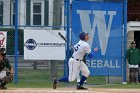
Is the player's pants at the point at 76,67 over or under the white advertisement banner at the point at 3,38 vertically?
under

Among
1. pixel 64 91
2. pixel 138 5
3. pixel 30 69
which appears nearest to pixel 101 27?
pixel 30 69

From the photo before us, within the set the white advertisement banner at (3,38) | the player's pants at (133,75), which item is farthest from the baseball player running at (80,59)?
the player's pants at (133,75)

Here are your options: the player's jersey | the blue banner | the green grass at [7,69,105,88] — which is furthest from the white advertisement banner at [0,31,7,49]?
the player's jersey

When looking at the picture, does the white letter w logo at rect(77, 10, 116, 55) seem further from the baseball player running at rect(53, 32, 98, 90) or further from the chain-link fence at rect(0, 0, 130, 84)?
the baseball player running at rect(53, 32, 98, 90)

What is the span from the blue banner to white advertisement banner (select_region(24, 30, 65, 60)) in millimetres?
1001

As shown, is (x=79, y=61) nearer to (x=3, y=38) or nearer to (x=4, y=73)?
(x=4, y=73)

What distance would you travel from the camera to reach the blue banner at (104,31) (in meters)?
20.0

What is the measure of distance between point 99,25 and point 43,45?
2242mm

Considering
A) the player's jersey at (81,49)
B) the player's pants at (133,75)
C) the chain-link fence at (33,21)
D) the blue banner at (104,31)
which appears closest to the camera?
the player's jersey at (81,49)

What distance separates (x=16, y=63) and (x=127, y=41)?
4.45 metres

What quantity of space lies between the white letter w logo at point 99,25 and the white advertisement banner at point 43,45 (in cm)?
108

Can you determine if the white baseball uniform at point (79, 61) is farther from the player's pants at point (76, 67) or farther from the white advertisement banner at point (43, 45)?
the white advertisement banner at point (43, 45)

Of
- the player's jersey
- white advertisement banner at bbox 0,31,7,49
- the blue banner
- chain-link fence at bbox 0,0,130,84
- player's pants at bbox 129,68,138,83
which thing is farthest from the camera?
player's pants at bbox 129,68,138,83

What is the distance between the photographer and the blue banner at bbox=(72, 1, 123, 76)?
65.5 feet
